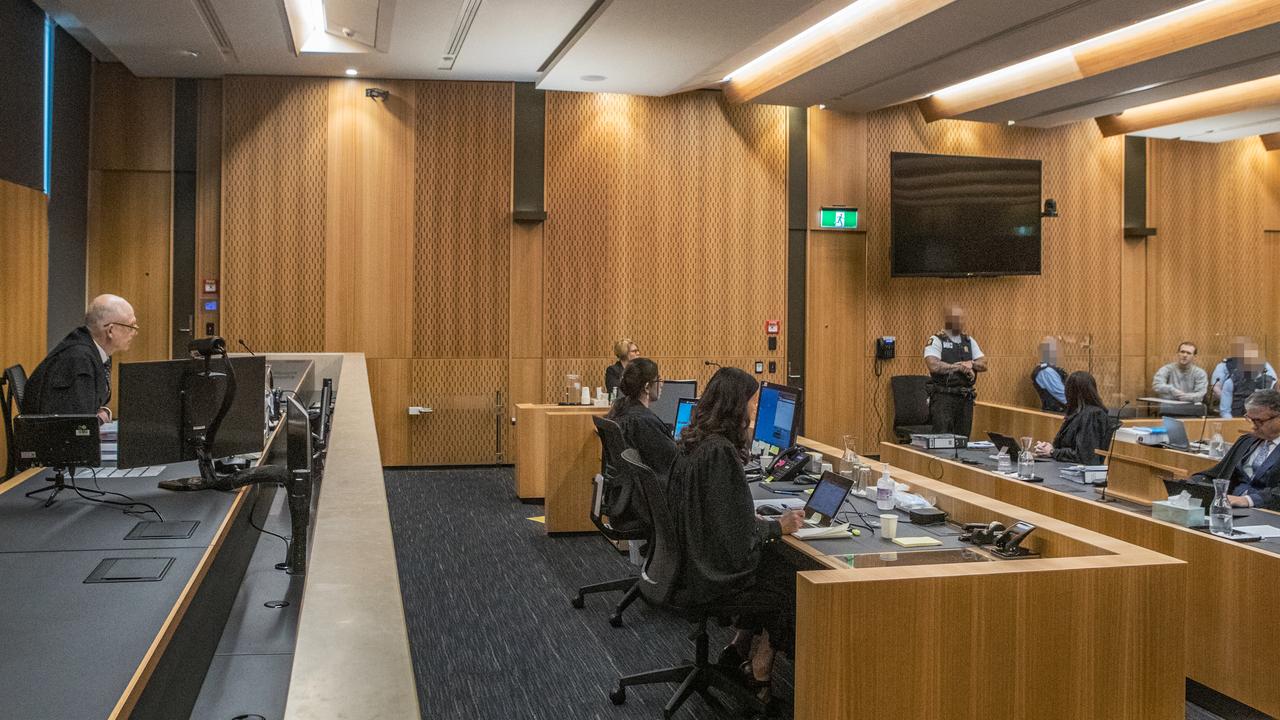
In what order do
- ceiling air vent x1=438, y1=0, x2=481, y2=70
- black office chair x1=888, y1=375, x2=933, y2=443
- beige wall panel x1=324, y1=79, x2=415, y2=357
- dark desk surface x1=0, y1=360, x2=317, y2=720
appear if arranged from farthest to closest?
black office chair x1=888, y1=375, x2=933, y2=443
beige wall panel x1=324, y1=79, x2=415, y2=357
ceiling air vent x1=438, y1=0, x2=481, y2=70
dark desk surface x1=0, y1=360, x2=317, y2=720

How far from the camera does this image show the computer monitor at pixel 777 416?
4855mm

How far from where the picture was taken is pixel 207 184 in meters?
8.75

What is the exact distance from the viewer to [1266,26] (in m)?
6.49

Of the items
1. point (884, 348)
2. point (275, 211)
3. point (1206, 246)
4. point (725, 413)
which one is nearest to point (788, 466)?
point (725, 413)

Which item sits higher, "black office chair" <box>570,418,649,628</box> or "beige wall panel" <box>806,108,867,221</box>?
"beige wall panel" <box>806,108,867,221</box>

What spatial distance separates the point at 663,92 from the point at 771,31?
2.14 metres

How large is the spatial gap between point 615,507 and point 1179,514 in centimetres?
244

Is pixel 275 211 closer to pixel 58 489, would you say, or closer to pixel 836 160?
pixel 836 160

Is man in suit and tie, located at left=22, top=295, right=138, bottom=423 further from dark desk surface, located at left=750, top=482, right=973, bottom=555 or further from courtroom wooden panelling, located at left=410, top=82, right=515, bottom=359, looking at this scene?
courtroom wooden panelling, located at left=410, top=82, right=515, bottom=359

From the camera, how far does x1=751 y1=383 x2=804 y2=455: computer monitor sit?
4855 millimetres

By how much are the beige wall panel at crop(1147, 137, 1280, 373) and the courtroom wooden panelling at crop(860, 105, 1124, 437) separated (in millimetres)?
534

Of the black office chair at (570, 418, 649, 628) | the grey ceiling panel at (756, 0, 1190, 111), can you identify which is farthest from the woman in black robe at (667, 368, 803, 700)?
the grey ceiling panel at (756, 0, 1190, 111)

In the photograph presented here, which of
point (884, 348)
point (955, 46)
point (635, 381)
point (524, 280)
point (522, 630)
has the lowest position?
point (522, 630)

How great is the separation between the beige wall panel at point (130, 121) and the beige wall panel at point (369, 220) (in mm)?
1443
